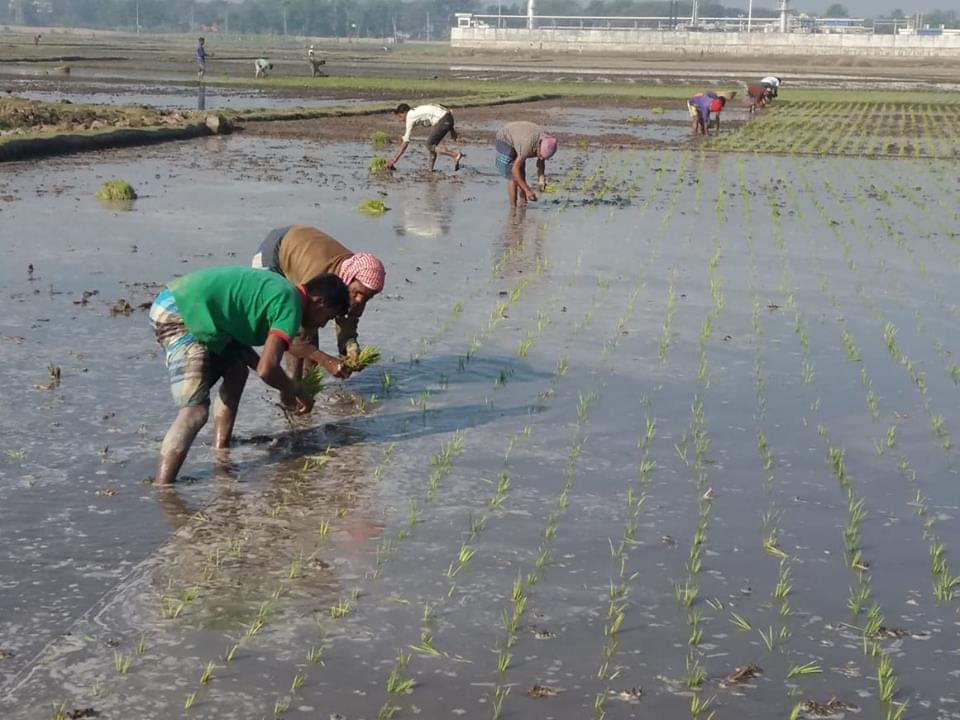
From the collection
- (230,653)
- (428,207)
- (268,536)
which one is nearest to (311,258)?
(268,536)

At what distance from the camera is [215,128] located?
1080 inches

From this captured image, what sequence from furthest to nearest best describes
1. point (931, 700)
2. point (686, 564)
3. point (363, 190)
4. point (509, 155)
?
point (363, 190) < point (509, 155) < point (686, 564) < point (931, 700)

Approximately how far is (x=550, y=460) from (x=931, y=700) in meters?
2.92

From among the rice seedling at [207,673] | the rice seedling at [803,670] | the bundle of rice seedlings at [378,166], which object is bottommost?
the bundle of rice seedlings at [378,166]

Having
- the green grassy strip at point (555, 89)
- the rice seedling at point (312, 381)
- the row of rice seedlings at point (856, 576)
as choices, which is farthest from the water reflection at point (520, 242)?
the green grassy strip at point (555, 89)

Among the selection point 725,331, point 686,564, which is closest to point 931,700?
point 686,564

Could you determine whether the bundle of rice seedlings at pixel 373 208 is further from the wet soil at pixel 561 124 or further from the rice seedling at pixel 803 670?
the rice seedling at pixel 803 670

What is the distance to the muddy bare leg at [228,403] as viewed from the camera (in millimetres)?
6875

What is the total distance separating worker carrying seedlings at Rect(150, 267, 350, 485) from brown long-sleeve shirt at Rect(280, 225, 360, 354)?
1.15 metres

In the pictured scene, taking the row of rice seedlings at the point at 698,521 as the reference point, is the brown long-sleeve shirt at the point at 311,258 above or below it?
above

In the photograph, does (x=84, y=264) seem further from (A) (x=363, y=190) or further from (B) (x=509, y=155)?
(A) (x=363, y=190)

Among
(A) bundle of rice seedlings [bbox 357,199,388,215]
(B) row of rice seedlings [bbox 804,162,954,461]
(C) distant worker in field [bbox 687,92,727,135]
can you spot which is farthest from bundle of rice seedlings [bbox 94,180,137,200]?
(C) distant worker in field [bbox 687,92,727,135]

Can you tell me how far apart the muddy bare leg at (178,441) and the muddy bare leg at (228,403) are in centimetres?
40

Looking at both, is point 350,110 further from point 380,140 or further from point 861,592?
point 861,592
